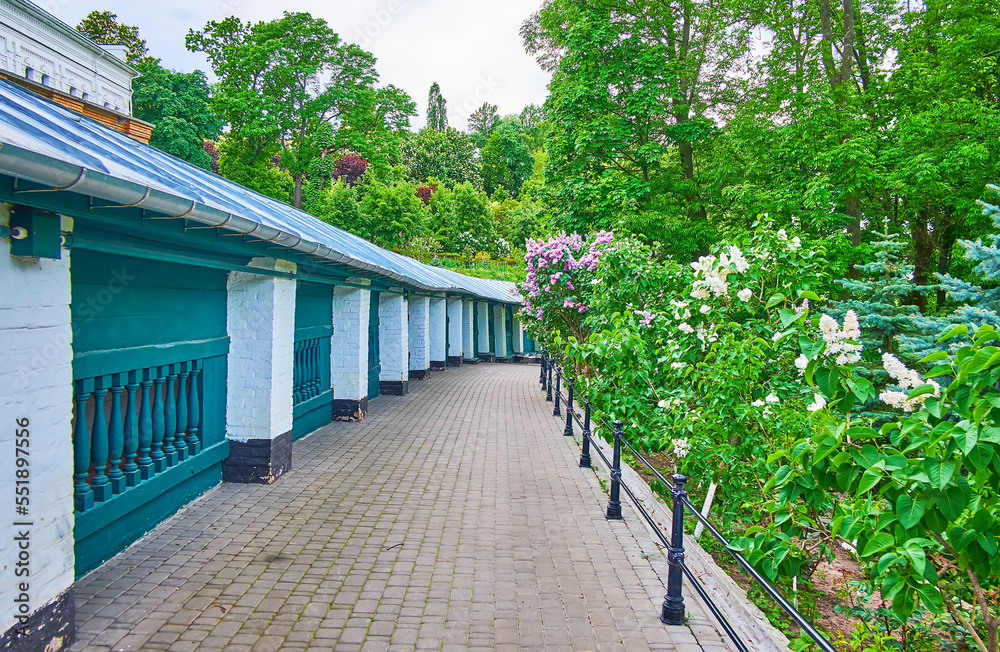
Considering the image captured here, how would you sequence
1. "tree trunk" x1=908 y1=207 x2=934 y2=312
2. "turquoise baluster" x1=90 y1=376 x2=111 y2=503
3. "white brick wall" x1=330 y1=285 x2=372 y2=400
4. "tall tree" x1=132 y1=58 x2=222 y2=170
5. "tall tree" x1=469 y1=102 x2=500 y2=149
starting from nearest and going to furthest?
"turquoise baluster" x1=90 y1=376 x2=111 y2=503, "white brick wall" x1=330 y1=285 x2=372 y2=400, "tree trunk" x1=908 y1=207 x2=934 y2=312, "tall tree" x1=132 y1=58 x2=222 y2=170, "tall tree" x1=469 y1=102 x2=500 y2=149

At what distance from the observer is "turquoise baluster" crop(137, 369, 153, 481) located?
4.77m

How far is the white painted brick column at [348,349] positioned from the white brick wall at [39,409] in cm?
650

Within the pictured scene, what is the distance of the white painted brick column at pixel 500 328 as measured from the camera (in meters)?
28.1

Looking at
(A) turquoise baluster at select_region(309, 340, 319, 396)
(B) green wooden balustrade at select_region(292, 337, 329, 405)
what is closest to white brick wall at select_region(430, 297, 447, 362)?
(B) green wooden balustrade at select_region(292, 337, 329, 405)

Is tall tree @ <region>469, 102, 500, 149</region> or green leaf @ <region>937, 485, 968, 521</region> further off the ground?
tall tree @ <region>469, 102, 500, 149</region>

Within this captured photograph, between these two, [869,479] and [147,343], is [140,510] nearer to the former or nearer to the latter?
[147,343]

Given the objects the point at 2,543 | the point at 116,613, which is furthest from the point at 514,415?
the point at 2,543

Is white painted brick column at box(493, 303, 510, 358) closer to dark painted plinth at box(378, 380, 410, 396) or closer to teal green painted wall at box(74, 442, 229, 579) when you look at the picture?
dark painted plinth at box(378, 380, 410, 396)

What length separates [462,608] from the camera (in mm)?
3814

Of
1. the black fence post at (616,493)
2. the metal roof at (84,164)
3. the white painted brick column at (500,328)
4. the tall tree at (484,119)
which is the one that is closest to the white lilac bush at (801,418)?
the black fence post at (616,493)

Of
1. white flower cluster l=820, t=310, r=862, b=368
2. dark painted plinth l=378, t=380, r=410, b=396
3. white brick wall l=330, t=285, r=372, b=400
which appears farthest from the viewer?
dark painted plinth l=378, t=380, r=410, b=396

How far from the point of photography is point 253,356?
251 inches

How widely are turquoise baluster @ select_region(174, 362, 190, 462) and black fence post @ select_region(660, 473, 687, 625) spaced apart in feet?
14.4

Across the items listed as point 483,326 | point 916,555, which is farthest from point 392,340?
point 483,326
